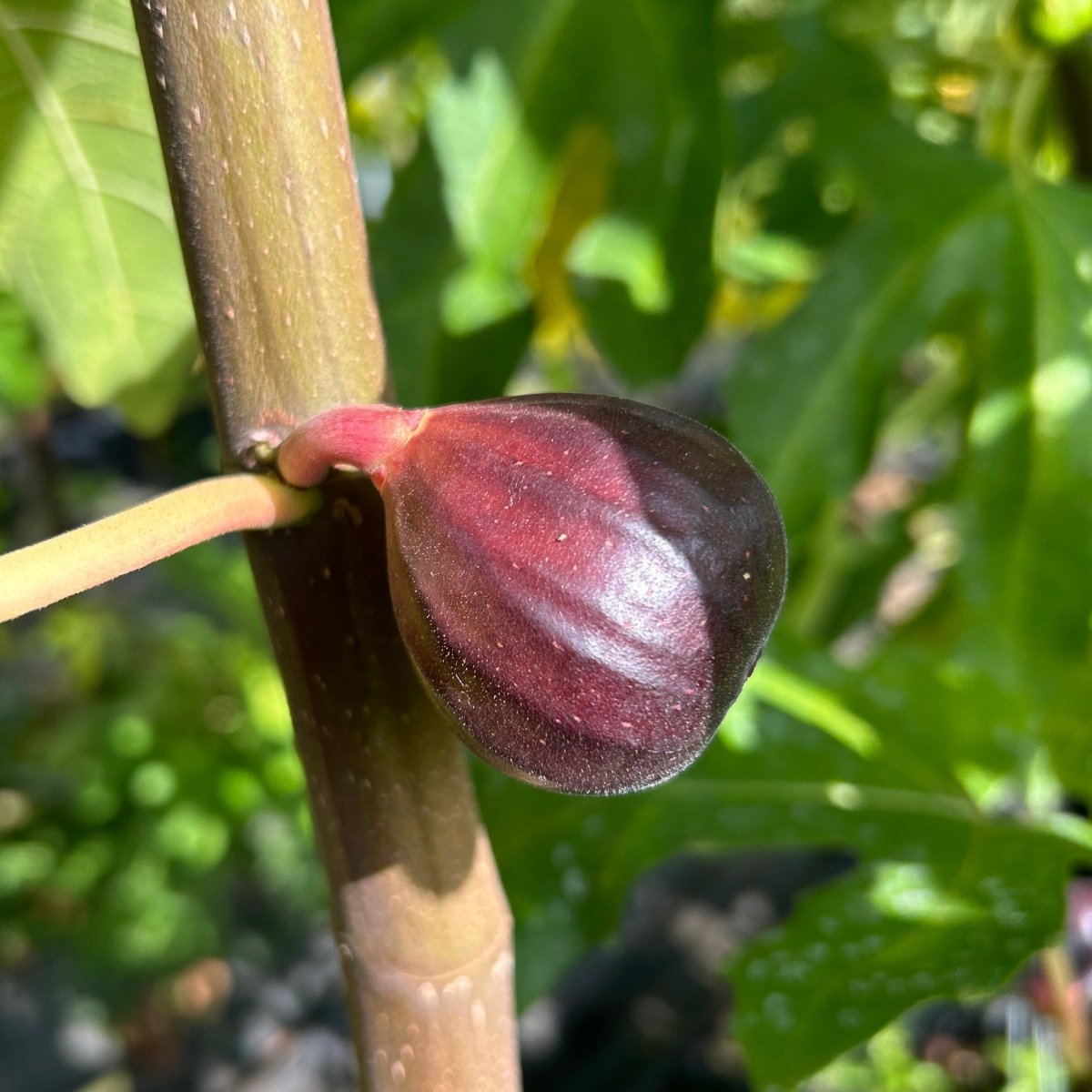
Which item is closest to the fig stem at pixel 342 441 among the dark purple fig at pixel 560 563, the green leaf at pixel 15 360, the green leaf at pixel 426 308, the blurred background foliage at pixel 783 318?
the dark purple fig at pixel 560 563

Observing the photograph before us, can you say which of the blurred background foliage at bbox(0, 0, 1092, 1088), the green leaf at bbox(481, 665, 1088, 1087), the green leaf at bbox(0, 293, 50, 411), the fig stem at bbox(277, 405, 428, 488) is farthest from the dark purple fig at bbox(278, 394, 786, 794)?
the green leaf at bbox(0, 293, 50, 411)

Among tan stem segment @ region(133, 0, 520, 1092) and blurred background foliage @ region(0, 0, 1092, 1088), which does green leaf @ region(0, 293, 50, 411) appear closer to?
blurred background foliage @ region(0, 0, 1092, 1088)

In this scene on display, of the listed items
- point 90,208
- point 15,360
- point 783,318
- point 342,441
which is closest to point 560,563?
point 342,441

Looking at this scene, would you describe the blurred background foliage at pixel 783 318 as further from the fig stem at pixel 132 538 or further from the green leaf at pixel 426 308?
the fig stem at pixel 132 538

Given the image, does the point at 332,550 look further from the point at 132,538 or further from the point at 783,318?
the point at 783,318

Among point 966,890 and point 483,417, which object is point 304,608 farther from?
point 966,890
